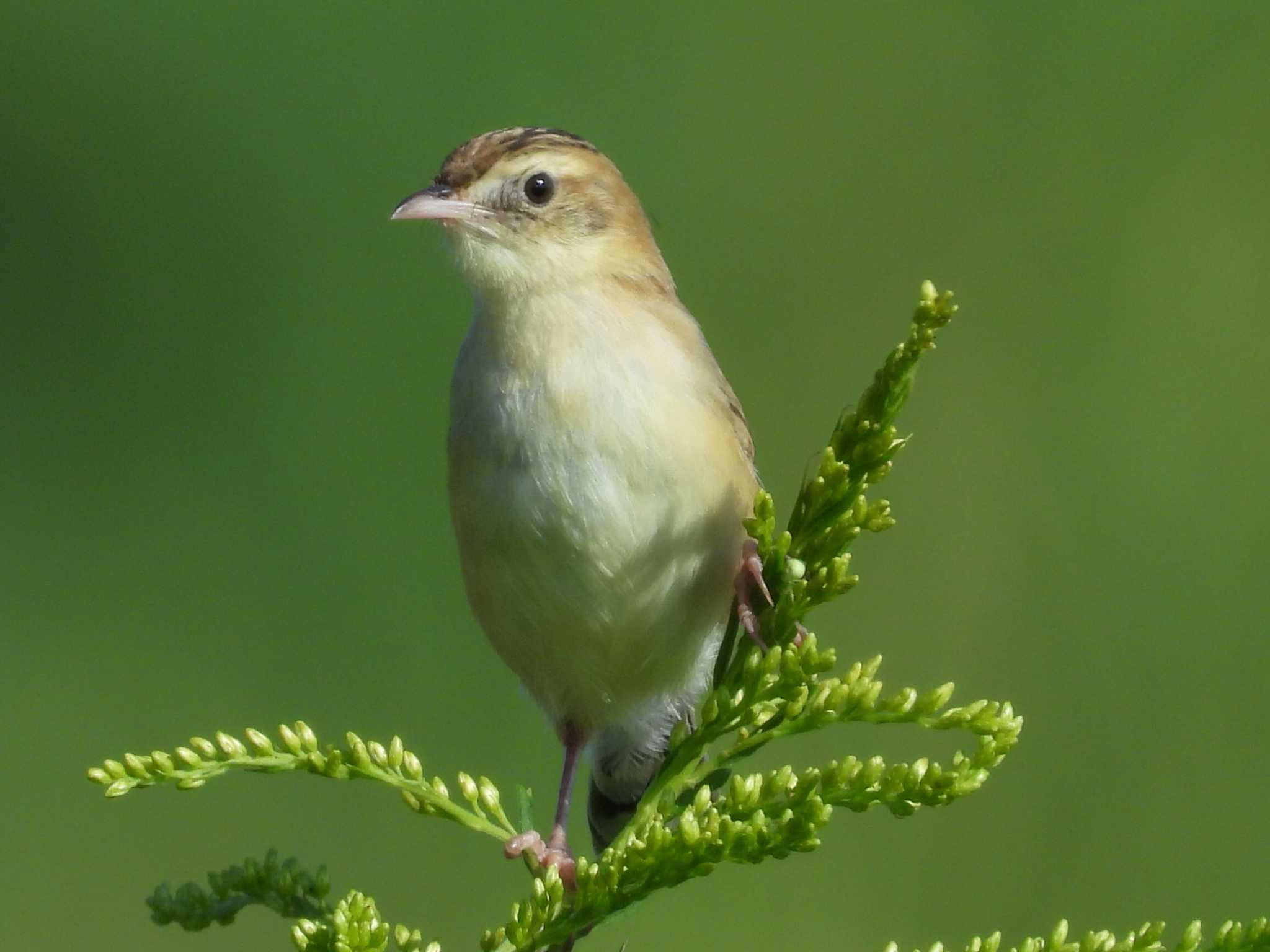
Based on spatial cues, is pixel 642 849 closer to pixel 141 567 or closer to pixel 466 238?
pixel 466 238

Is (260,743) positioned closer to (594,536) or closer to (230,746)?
(230,746)

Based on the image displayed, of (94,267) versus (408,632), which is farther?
(94,267)

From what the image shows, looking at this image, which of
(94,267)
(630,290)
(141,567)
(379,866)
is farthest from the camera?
(94,267)

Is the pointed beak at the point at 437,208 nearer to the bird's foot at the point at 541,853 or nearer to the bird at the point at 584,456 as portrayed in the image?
the bird at the point at 584,456

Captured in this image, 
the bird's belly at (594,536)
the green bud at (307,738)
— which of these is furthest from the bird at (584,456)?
the green bud at (307,738)

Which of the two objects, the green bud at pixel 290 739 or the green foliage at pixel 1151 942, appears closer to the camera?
the green foliage at pixel 1151 942

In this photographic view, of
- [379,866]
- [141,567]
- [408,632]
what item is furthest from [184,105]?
[379,866]

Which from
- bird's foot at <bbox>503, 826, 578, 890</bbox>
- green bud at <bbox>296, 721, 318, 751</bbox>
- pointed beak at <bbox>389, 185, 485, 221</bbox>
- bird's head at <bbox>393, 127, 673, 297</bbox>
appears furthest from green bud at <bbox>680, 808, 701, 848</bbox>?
pointed beak at <bbox>389, 185, 485, 221</bbox>
